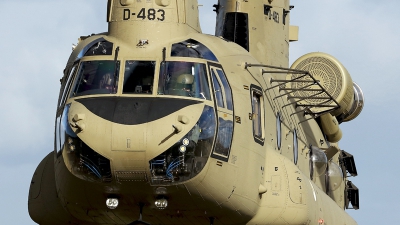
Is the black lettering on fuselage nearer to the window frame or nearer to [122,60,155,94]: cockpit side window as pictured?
[122,60,155,94]: cockpit side window

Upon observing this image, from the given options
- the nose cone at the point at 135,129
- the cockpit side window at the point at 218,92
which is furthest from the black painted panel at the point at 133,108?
the cockpit side window at the point at 218,92

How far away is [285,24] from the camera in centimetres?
2622

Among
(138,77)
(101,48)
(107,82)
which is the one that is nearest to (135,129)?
(138,77)

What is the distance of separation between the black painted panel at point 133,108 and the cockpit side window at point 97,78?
0.29 m

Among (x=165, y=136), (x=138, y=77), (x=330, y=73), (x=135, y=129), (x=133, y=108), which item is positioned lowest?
(x=165, y=136)

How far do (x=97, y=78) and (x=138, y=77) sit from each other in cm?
76

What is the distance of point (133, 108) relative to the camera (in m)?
17.9

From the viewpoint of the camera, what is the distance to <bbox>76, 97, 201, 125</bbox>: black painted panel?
58.0 ft

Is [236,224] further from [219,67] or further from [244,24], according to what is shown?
[244,24]

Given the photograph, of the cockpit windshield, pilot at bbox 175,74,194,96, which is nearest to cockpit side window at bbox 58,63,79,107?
the cockpit windshield

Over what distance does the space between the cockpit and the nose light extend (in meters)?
0.56

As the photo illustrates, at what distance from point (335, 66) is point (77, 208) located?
953cm

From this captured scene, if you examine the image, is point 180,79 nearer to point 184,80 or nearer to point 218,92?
point 184,80

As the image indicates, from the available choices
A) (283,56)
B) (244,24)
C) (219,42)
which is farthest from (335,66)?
(219,42)
